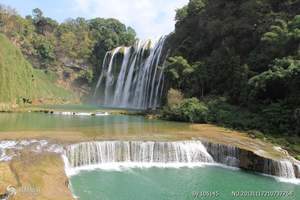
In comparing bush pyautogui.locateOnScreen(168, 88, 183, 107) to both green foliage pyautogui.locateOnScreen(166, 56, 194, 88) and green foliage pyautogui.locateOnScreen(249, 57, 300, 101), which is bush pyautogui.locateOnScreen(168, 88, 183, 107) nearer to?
green foliage pyautogui.locateOnScreen(166, 56, 194, 88)

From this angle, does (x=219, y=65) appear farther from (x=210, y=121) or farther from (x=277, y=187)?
(x=277, y=187)

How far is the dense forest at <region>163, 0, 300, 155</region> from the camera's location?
19.6 meters

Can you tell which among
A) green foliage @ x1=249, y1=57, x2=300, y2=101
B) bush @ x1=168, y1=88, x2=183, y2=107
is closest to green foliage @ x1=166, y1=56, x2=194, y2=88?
bush @ x1=168, y1=88, x2=183, y2=107

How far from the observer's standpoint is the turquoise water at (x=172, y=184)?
441 inches

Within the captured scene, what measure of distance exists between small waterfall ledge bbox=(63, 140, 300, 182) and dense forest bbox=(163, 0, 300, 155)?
2.53m

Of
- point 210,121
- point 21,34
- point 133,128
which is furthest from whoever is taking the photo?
point 21,34

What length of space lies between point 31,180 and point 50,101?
38.1m

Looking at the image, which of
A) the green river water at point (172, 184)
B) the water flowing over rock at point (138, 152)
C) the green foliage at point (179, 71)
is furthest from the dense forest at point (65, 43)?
the green river water at point (172, 184)

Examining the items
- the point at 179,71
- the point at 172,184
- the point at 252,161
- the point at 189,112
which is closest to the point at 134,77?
the point at 179,71

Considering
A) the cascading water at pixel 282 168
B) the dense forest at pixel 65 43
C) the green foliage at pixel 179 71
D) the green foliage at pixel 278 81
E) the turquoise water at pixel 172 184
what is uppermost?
the dense forest at pixel 65 43

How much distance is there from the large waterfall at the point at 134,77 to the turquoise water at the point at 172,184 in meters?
21.5

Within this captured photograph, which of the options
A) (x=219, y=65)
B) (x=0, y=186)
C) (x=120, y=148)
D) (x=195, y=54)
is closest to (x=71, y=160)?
(x=120, y=148)

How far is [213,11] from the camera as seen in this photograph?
108 feet

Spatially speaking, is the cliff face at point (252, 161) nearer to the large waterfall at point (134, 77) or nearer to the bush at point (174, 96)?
the bush at point (174, 96)
